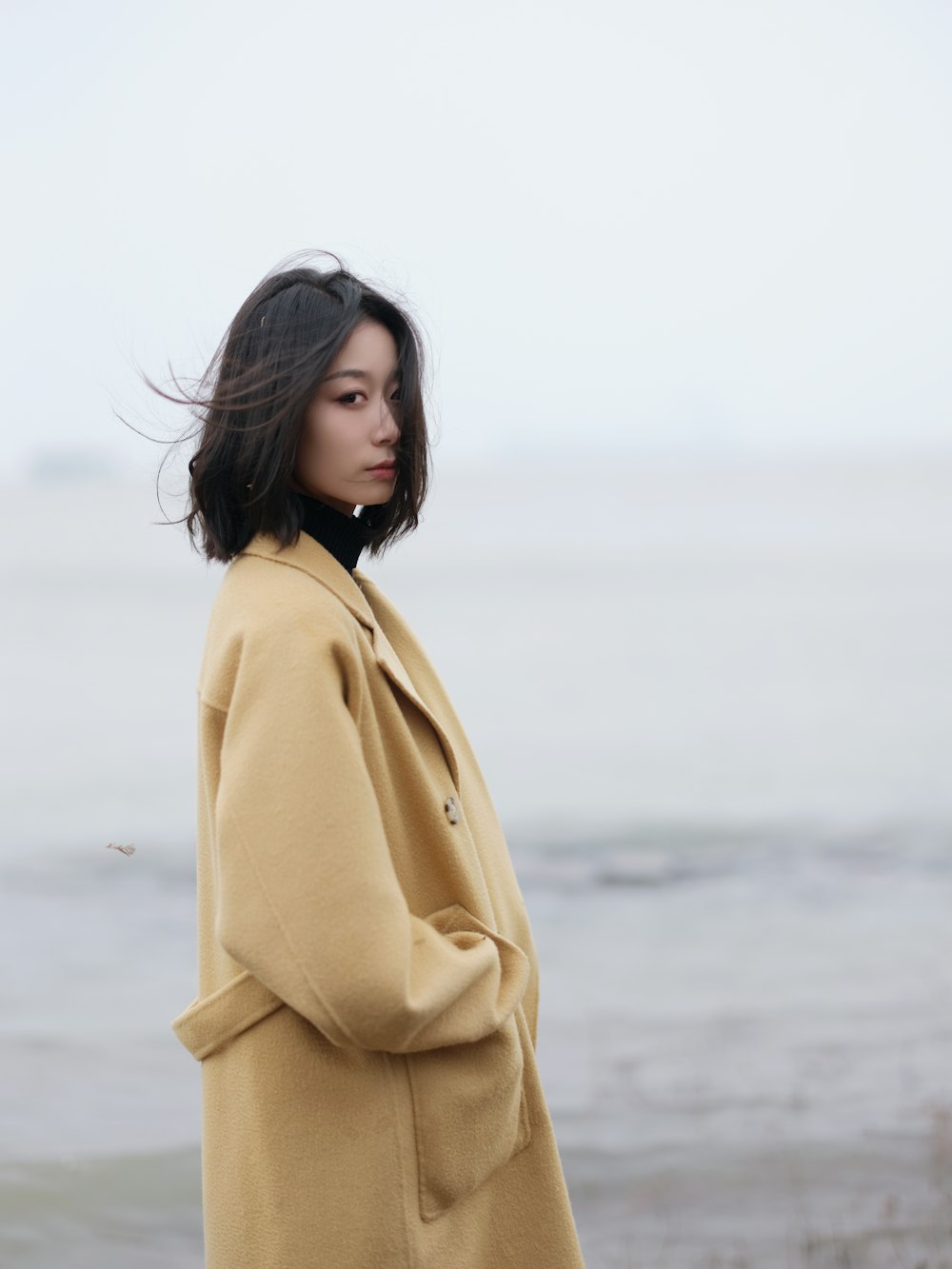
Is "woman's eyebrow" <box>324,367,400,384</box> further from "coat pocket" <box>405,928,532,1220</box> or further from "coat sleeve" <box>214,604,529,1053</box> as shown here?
"coat pocket" <box>405,928,532,1220</box>

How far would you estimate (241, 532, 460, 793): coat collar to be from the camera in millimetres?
1114

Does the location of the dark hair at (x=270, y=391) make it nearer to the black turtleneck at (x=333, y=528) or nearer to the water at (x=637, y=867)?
the black turtleneck at (x=333, y=528)

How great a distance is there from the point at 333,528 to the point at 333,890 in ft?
1.28

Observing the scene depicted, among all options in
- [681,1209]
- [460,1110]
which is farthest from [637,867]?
[460,1110]

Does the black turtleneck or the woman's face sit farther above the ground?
the woman's face

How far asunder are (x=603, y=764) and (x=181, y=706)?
11.7 ft

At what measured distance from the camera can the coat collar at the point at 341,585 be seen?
1.11 m

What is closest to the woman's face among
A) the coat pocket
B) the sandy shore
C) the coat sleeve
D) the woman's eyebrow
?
the woman's eyebrow

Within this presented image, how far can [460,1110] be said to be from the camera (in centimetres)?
111

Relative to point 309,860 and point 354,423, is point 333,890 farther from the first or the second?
point 354,423

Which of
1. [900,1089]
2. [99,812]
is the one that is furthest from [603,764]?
[900,1089]

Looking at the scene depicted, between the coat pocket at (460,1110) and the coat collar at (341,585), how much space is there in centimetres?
25

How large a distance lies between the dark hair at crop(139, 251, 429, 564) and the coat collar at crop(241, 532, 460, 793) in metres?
0.01

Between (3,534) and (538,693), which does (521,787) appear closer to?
(538,693)
